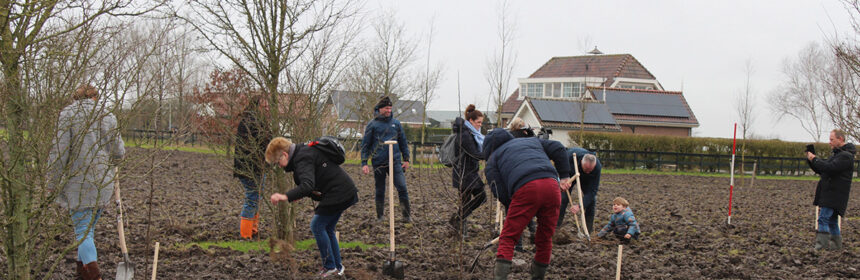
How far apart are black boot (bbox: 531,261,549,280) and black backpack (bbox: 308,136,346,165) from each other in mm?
1840

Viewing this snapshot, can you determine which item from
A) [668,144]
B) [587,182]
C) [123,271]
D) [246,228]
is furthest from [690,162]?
[123,271]

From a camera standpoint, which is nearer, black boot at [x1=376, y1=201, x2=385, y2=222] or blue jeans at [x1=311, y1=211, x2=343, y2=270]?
blue jeans at [x1=311, y1=211, x2=343, y2=270]

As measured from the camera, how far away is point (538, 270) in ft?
19.1

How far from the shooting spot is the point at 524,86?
55.9m

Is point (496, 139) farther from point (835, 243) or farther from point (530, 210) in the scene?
point (835, 243)

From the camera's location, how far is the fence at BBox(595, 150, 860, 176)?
1151 inches

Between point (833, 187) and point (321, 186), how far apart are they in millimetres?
6352

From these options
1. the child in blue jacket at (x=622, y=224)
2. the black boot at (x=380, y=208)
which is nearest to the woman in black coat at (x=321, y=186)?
the black boot at (x=380, y=208)

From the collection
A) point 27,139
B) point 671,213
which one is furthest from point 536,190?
point 671,213

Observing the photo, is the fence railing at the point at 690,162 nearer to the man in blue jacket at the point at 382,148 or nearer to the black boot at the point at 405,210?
the black boot at the point at 405,210

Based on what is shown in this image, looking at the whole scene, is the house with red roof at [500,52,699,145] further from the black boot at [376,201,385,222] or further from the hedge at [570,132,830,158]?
the black boot at [376,201,385,222]

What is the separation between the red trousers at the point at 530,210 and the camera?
5.43 m

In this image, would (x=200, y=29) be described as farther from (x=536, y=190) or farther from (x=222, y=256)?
(x=536, y=190)

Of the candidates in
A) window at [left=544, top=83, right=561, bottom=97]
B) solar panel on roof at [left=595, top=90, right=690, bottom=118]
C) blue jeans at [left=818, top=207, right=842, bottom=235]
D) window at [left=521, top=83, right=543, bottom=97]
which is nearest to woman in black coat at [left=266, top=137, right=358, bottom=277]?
blue jeans at [left=818, top=207, right=842, bottom=235]
